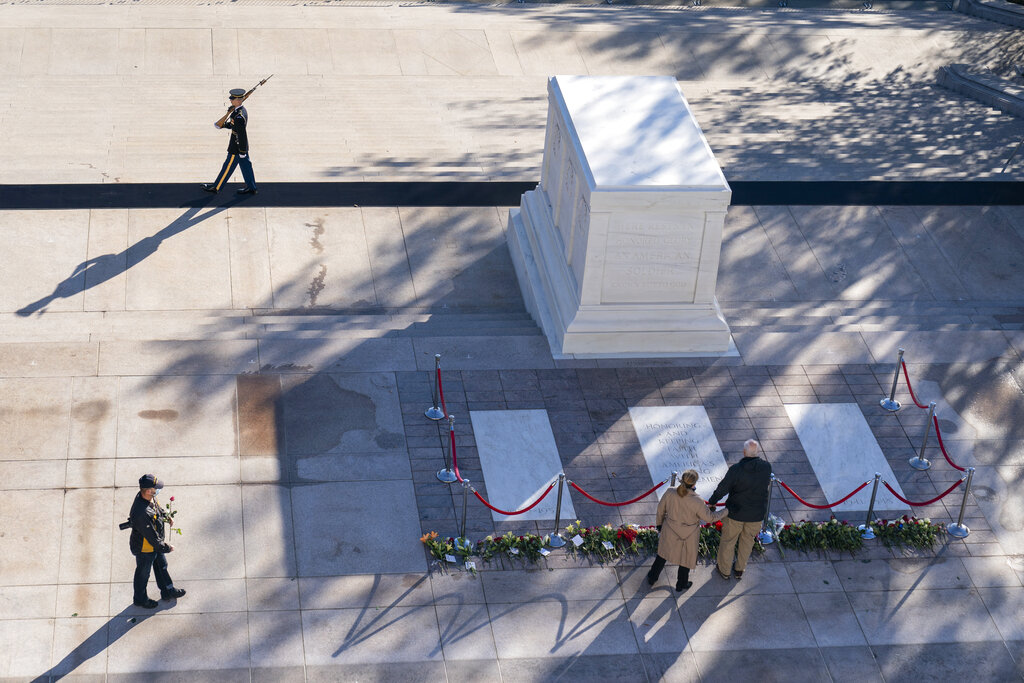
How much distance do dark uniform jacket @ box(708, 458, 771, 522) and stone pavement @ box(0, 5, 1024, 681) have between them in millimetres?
776

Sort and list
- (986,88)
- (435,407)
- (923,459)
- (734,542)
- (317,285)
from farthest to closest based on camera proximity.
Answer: (986,88)
(317,285)
(435,407)
(923,459)
(734,542)

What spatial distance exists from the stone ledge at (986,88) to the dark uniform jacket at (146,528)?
16.5m

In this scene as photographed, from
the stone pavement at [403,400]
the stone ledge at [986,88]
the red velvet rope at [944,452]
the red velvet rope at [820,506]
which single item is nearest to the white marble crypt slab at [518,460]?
the stone pavement at [403,400]

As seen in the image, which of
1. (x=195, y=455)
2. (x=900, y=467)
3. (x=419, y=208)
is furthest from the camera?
(x=419, y=208)

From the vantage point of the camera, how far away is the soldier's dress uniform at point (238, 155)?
16.2m

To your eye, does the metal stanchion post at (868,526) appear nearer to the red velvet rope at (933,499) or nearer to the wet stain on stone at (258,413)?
the red velvet rope at (933,499)

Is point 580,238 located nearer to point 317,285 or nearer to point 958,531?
point 317,285

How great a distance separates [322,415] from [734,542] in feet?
13.7

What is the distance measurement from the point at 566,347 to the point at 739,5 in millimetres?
16103

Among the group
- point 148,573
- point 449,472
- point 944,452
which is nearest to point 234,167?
point 449,472

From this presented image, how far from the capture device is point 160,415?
1216 cm

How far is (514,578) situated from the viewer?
1089 cm

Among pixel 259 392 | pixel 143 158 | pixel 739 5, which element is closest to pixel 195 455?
pixel 259 392

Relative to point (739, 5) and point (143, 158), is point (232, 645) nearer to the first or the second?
point (143, 158)
